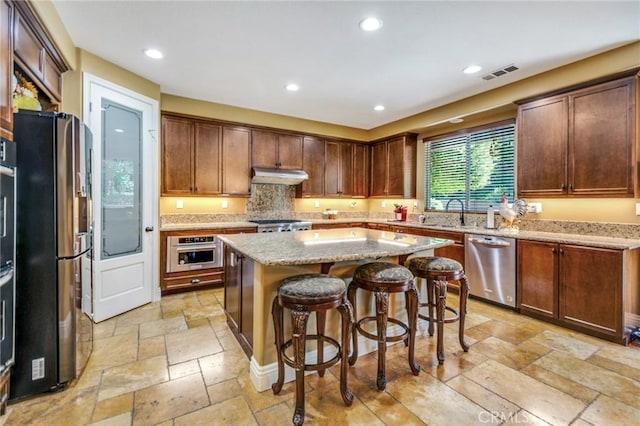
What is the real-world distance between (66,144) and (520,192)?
437 centimetres

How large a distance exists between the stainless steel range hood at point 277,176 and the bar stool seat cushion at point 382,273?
304cm

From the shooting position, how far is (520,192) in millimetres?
3566

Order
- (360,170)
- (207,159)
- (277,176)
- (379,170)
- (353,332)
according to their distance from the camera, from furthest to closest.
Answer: (360,170)
(379,170)
(277,176)
(207,159)
(353,332)

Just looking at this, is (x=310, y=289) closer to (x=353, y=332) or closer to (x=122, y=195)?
(x=353, y=332)

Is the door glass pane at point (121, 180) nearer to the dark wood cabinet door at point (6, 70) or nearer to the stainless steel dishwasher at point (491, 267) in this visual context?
the dark wood cabinet door at point (6, 70)

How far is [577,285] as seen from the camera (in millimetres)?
2850

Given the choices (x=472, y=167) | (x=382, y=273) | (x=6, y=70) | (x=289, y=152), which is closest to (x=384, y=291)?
(x=382, y=273)

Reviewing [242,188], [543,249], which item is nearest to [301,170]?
[242,188]

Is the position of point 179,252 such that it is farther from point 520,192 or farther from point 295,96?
point 520,192

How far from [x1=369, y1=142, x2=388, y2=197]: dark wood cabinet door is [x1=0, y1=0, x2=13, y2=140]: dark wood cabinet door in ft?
16.3

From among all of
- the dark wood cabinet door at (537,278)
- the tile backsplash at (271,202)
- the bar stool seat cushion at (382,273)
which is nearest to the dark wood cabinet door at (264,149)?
the tile backsplash at (271,202)

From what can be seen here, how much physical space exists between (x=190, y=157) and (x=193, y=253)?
1.38m

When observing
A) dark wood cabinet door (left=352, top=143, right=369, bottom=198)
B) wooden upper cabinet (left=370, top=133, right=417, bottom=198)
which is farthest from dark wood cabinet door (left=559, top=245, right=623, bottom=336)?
dark wood cabinet door (left=352, top=143, right=369, bottom=198)

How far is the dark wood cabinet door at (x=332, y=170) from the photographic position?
562 cm
